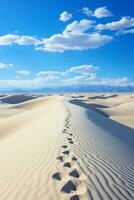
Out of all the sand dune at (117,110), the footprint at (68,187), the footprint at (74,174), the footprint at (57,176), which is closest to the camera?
the footprint at (68,187)

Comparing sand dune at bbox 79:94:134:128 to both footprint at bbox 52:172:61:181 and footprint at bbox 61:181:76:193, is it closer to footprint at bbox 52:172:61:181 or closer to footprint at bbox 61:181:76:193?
footprint at bbox 52:172:61:181

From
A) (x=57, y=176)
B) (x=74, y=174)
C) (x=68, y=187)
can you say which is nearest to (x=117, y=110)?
(x=74, y=174)

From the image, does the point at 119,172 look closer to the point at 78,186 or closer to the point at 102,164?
the point at 102,164

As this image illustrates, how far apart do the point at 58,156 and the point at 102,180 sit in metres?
Result: 2.08

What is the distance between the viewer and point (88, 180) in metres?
6.09

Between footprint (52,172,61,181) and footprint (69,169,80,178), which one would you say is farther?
footprint (69,169,80,178)

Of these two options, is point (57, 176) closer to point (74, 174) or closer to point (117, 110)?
point (74, 174)

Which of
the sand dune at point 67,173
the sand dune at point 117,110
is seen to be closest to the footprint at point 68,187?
the sand dune at point 67,173

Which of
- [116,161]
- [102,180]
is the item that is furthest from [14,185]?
[116,161]

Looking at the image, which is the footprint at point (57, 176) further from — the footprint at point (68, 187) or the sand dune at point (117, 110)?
the sand dune at point (117, 110)

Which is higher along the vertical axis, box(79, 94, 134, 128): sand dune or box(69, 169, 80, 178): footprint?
box(69, 169, 80, 178): footprint

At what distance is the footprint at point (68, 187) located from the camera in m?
5.62

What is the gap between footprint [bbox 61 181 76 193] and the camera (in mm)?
5617

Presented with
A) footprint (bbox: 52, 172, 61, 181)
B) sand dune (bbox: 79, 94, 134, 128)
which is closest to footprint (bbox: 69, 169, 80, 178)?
footprint (bbox: 52, 172, 61, 181)
